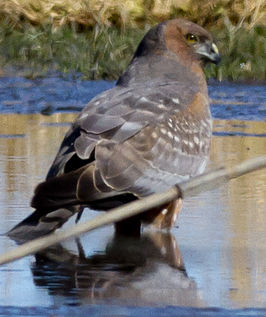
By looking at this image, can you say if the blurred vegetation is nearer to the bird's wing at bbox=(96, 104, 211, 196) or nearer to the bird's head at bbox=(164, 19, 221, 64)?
the bird's head at bbox=(164, 19, 221, 64)

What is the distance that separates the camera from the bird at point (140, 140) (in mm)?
5703

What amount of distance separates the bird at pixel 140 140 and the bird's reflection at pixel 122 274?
0.66 ft

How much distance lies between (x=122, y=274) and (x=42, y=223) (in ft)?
1.66

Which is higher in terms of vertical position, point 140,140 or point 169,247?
point 140,140

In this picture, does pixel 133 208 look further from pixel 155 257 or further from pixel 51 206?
pixel 155 257

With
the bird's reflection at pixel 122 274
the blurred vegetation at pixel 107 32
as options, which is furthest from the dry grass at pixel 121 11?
the bird's reflection at pixel 122 274

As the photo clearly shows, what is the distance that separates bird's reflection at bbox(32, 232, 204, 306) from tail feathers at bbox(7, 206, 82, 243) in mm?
128

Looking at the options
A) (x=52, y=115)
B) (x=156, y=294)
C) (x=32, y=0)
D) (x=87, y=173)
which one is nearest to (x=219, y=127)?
(x=52, y=115)

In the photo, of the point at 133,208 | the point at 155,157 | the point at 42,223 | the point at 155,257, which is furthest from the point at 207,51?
the point at 133,208

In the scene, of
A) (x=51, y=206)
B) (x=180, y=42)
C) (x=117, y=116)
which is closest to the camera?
(x=51, y=206)

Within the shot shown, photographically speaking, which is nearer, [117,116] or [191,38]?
[117,116]

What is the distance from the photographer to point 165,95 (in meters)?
6.58

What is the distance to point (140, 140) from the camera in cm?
615

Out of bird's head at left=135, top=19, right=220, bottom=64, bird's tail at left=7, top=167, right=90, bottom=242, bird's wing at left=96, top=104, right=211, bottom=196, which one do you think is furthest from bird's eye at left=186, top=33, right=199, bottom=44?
bird's tail at left=7, top=167, right=90, bottom=242
